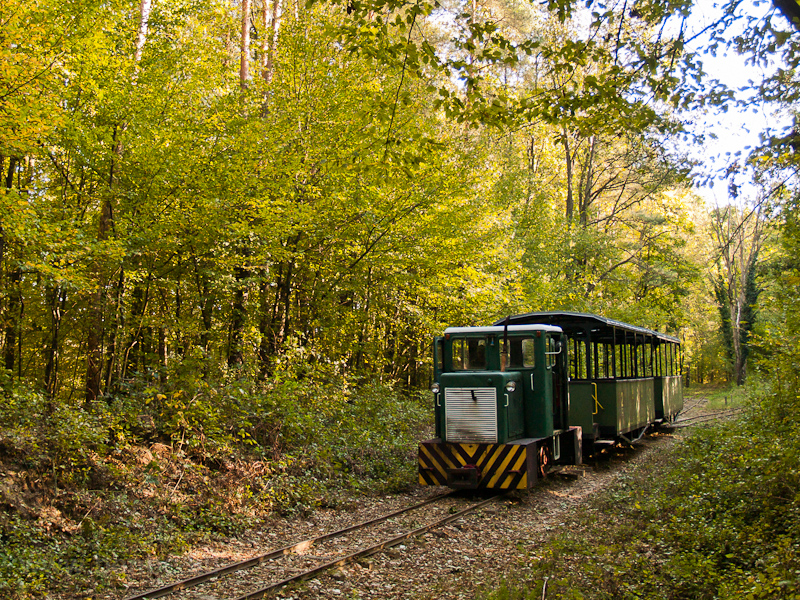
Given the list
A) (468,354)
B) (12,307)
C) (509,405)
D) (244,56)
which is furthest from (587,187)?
(12,307)


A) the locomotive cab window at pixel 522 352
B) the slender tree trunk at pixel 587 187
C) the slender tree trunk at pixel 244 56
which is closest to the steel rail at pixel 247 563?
the locomotive cab window at pixel 522 352

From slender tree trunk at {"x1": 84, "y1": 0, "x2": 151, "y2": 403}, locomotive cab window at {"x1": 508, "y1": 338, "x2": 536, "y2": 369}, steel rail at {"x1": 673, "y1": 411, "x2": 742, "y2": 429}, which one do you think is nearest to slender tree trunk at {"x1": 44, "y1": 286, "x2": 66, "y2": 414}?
slender tree trunk at {"x1": 84, "y1": 0, "x2": 151, "y2": 403}

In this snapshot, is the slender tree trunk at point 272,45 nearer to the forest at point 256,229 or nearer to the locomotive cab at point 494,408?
the forest at point 256,229

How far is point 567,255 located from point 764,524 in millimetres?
20496

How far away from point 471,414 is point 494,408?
378 millimetres

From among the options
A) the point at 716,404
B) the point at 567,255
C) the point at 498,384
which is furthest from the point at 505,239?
the point at 716,404

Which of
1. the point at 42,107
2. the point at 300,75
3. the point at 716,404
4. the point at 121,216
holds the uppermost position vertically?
the point at 300,75

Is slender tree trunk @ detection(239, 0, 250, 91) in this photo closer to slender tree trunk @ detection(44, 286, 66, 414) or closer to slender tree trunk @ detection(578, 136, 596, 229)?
slender tree trunk @ detection(44, 286, 66, 414)

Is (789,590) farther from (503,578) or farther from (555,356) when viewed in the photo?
(555,356)

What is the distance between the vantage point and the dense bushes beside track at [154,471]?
623 cm

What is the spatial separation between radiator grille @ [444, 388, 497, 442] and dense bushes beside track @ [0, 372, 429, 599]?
1.63 meters

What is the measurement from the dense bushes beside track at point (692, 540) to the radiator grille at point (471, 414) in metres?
1.83

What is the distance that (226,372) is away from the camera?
36.8 ft

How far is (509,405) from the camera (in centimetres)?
Result: 969
